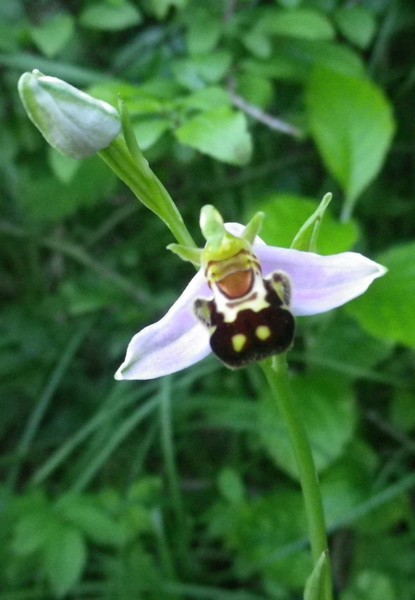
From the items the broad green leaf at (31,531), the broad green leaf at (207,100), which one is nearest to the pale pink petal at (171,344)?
the broad green leaf at (207,100)

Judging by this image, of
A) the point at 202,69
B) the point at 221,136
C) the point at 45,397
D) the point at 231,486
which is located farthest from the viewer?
the point at 45,397

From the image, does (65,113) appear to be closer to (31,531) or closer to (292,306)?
(292,306)

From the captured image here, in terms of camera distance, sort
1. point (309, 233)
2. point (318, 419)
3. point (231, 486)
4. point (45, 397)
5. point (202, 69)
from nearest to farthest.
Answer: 1. point (309, 233)
2. point (202, 69)
3. point (318, 419)
4. point (231, 486)
5. point (45, 397)

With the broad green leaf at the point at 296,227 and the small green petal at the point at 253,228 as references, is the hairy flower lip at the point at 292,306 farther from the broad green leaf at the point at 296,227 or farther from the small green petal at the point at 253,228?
the broad green leaf at the point at 296,227

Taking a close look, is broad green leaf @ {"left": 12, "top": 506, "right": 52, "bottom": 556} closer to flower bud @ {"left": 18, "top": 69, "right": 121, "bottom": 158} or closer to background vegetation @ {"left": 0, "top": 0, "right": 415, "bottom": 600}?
background vegetation @ {"left": 0, "top": 0, "right": 415, "bottom": 600}

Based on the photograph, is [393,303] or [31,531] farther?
[31,531]

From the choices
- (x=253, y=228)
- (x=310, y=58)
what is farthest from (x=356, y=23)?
(x=253, y=228)

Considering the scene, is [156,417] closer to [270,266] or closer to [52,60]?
[52,60]

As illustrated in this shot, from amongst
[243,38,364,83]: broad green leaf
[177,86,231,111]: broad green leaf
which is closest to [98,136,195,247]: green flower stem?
[177,86,231,111]: broad green leaf
